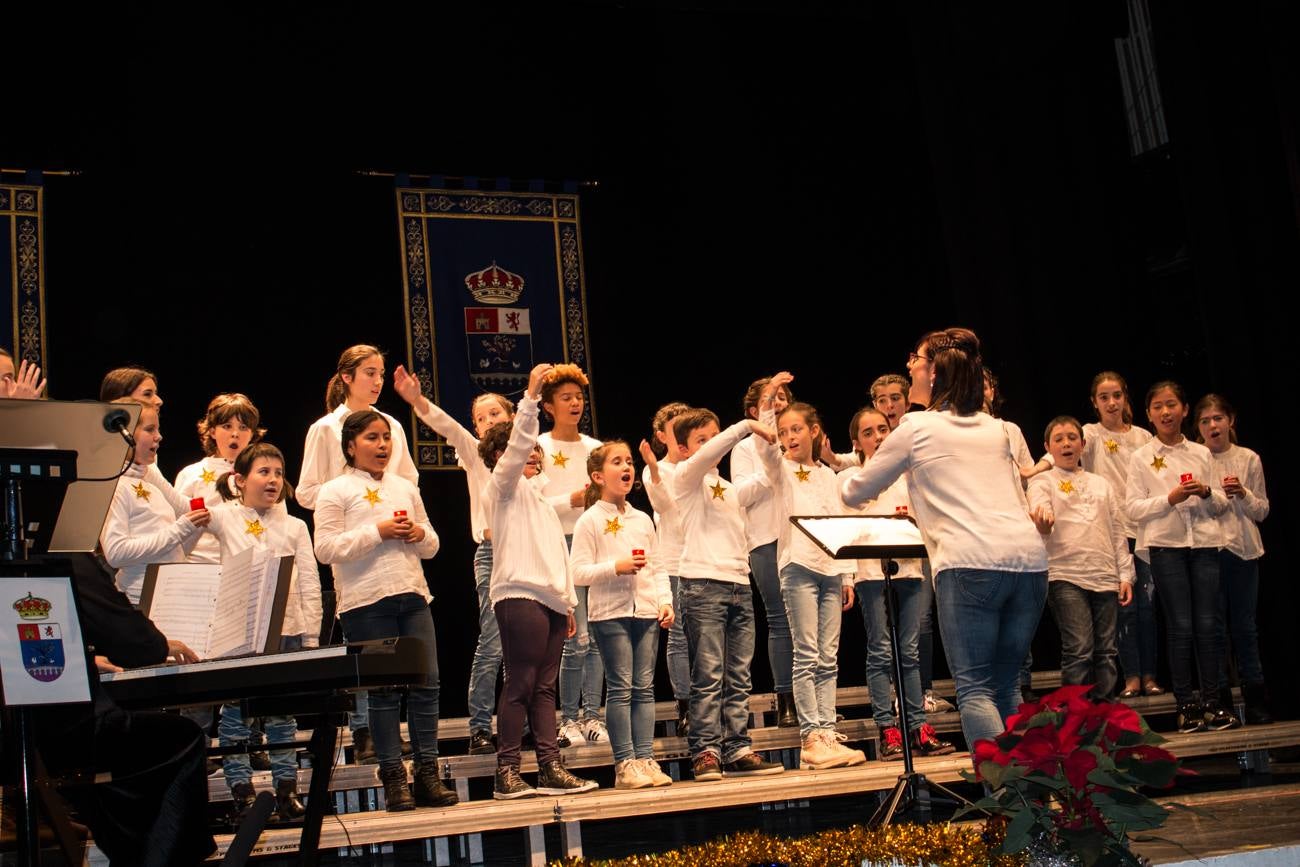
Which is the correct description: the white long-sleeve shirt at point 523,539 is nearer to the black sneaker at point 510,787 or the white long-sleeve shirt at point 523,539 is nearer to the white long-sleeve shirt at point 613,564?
the white long-sleeve shirt at point 613,564

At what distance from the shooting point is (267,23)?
716 centimetres

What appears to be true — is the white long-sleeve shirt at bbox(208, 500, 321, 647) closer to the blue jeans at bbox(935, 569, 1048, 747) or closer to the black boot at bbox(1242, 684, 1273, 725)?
the blue jeans at bbox(935, 569, 1048, 747)

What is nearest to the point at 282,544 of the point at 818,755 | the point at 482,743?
the point at 482,743

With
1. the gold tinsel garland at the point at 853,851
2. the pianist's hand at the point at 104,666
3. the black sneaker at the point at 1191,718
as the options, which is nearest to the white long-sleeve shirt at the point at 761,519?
the black sneaker at the point at 1191,718

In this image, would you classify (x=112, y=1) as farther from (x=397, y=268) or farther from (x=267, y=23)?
(x=397, y=268)

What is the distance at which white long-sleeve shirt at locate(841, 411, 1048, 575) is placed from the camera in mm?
3801

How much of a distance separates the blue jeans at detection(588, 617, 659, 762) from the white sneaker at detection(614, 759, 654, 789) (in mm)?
33

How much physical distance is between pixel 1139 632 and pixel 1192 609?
368 millimetres

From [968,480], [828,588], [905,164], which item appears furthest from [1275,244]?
[968,480]

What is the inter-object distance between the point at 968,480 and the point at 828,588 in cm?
170

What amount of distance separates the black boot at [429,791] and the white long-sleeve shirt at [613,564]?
2.78 ft

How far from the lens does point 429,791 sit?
4.68 metres

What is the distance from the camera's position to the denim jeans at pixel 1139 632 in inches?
259

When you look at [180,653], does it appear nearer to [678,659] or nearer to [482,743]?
[482,743]
